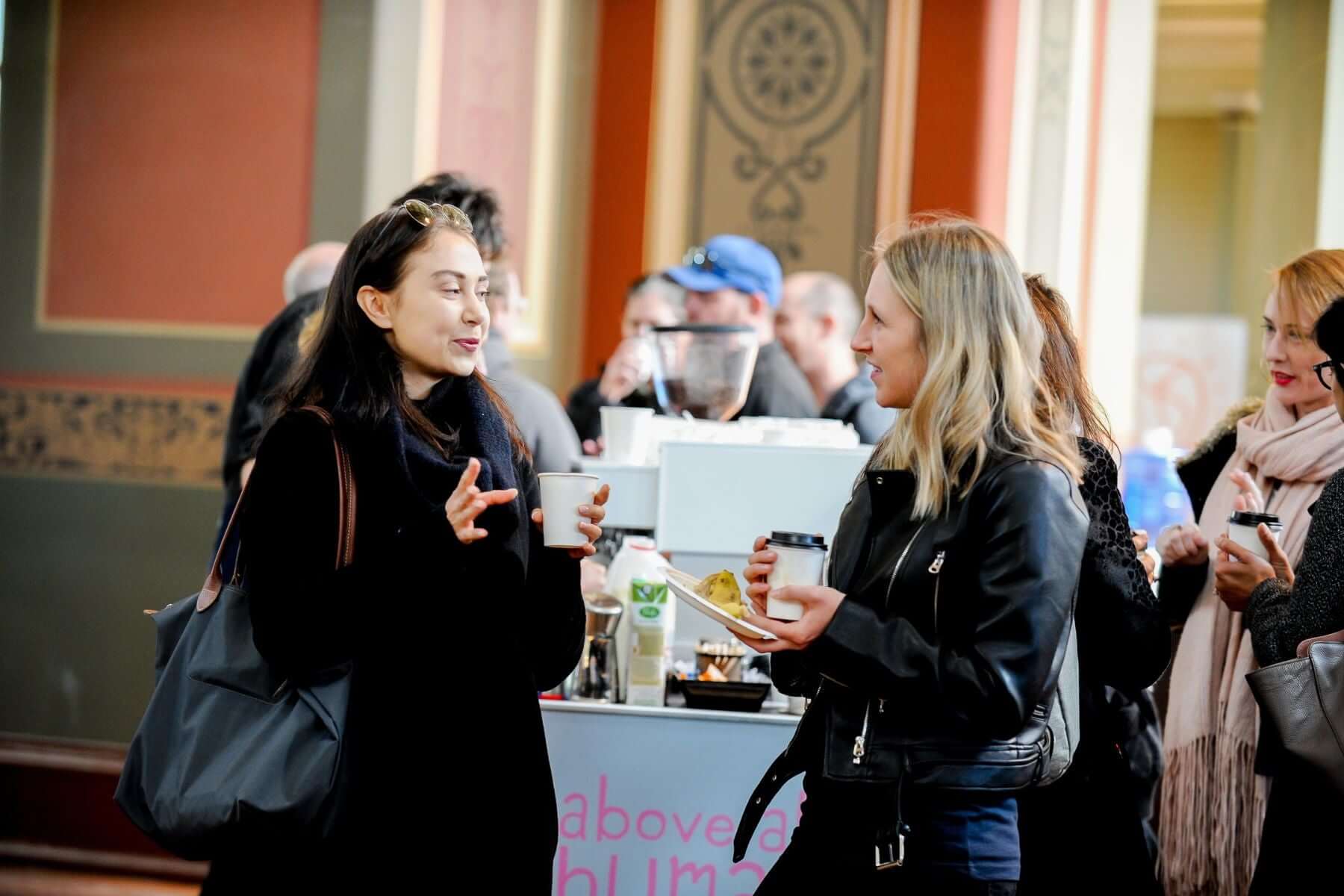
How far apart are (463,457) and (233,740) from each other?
0.53 metres

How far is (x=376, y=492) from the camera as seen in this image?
2.07 meters

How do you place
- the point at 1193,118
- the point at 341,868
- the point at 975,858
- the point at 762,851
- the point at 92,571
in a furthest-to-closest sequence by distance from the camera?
the point at 1193,118 < the point at 92,571 < the point at 762,851 < the point at 341,868 < the point at 975,858

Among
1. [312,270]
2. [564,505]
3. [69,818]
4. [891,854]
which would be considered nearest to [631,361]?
[312,270]

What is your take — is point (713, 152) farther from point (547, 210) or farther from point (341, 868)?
point (341, 868)

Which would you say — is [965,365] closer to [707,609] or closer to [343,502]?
[707,609]

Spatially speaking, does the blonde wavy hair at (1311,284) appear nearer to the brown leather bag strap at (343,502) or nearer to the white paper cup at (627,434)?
the white paper cup at (627,434)

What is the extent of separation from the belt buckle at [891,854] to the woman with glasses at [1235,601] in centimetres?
107

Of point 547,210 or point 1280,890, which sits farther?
point 547,210

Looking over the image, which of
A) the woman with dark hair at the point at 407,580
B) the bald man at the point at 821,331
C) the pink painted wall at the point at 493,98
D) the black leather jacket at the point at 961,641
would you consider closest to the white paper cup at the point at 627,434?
the woman with dark hair at the point at 407,580

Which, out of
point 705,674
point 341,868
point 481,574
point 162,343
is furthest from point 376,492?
point 162,343

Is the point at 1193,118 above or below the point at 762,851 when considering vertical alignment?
above

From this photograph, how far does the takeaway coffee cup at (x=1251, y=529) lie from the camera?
2.51 metres

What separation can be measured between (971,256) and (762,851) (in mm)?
1253

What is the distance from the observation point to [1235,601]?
2.60 meters
